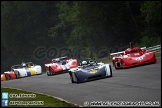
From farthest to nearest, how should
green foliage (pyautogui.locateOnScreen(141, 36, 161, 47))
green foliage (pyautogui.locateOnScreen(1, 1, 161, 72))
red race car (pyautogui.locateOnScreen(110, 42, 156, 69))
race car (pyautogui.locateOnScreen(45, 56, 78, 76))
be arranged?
green foliage (pyautogui.locateOnScreen(1, 1, 161, 72))
green foliage (pyautogui.locateOnScreen(141, 36, 161, 47))
race car (pyautogui.locateOnScreen(45, 56, 78, 76))
red race car (pyautogui.locateOnScreen(110, 42, 156, 69))

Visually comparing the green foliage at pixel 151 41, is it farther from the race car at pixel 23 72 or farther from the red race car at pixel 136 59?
the red race car at pixel 136 59

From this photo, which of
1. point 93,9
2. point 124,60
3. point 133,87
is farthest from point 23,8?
point 133,87

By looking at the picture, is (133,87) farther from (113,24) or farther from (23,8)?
(23,8)

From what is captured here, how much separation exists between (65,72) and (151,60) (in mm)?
7389

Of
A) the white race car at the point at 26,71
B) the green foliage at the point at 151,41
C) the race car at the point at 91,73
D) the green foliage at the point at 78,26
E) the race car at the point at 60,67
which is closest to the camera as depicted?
the race car at the point at 91,73

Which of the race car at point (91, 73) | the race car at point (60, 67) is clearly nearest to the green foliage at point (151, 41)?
the race car at point (60, 67)

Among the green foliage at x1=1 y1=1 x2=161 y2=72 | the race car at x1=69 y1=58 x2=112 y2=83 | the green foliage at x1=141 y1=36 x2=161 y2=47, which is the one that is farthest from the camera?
the green foliage at x1=1 y1=1 x2=161 y2=72

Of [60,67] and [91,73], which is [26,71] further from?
[91,73]

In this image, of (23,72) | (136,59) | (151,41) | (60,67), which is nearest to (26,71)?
(23,72)

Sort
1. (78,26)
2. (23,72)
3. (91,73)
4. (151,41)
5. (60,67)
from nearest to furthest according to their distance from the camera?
(91,73)
(60,67)
(23,72)
(151,41)
(78,26)

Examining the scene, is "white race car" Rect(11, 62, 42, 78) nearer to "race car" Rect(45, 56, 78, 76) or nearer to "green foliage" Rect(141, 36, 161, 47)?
"race car" Rect(45, 56, 78, 76)

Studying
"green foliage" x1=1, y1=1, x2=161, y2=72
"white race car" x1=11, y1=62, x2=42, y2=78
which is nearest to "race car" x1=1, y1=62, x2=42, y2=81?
"white race car" x1=11, y1=62, x2=42, y2=78

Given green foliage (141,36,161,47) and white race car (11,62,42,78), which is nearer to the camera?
white race car (11,62,42,78)

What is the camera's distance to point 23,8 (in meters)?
62.0
